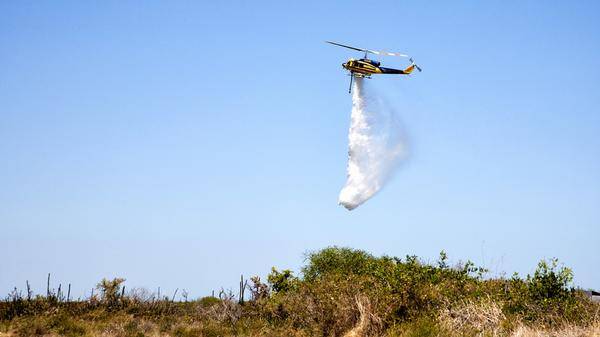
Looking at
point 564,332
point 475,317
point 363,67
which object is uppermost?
point 363,67

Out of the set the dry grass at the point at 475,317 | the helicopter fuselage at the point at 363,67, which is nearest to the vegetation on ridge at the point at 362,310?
the dry grass at the point at 475,317

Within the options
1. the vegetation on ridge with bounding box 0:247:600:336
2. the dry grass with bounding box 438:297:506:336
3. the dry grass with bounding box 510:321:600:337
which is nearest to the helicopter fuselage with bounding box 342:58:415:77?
the vegetation on ridge with bounding box 0:247:600:336

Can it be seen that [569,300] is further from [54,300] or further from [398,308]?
[54,300]

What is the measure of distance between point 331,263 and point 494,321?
3855 centimetres

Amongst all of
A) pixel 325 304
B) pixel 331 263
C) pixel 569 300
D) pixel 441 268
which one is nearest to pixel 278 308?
pixel 325 304

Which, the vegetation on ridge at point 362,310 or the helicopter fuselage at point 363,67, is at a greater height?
the helicopter fuselage at point 363,67

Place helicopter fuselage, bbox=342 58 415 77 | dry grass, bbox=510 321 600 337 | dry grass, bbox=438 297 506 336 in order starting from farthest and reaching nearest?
helicopter fuselage, bbox=342 58 415 77, dry grass, bbox=438 297 506 336, dry grass, bbox=510 321 600 337

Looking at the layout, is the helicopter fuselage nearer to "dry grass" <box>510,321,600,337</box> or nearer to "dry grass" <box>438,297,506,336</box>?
"dry grass" <box>438,297,506,336</box>

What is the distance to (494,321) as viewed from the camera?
22.8 m

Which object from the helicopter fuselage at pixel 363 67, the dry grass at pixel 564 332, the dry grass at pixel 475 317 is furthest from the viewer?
the helicopter fuselage at pixel 363 67

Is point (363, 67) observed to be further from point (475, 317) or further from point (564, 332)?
point (564, 332)

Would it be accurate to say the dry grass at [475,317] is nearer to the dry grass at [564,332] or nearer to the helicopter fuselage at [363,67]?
the dry grass at [564,332]

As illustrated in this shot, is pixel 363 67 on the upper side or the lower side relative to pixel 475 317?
upper

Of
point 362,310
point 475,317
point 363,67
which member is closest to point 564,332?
point 475,317
